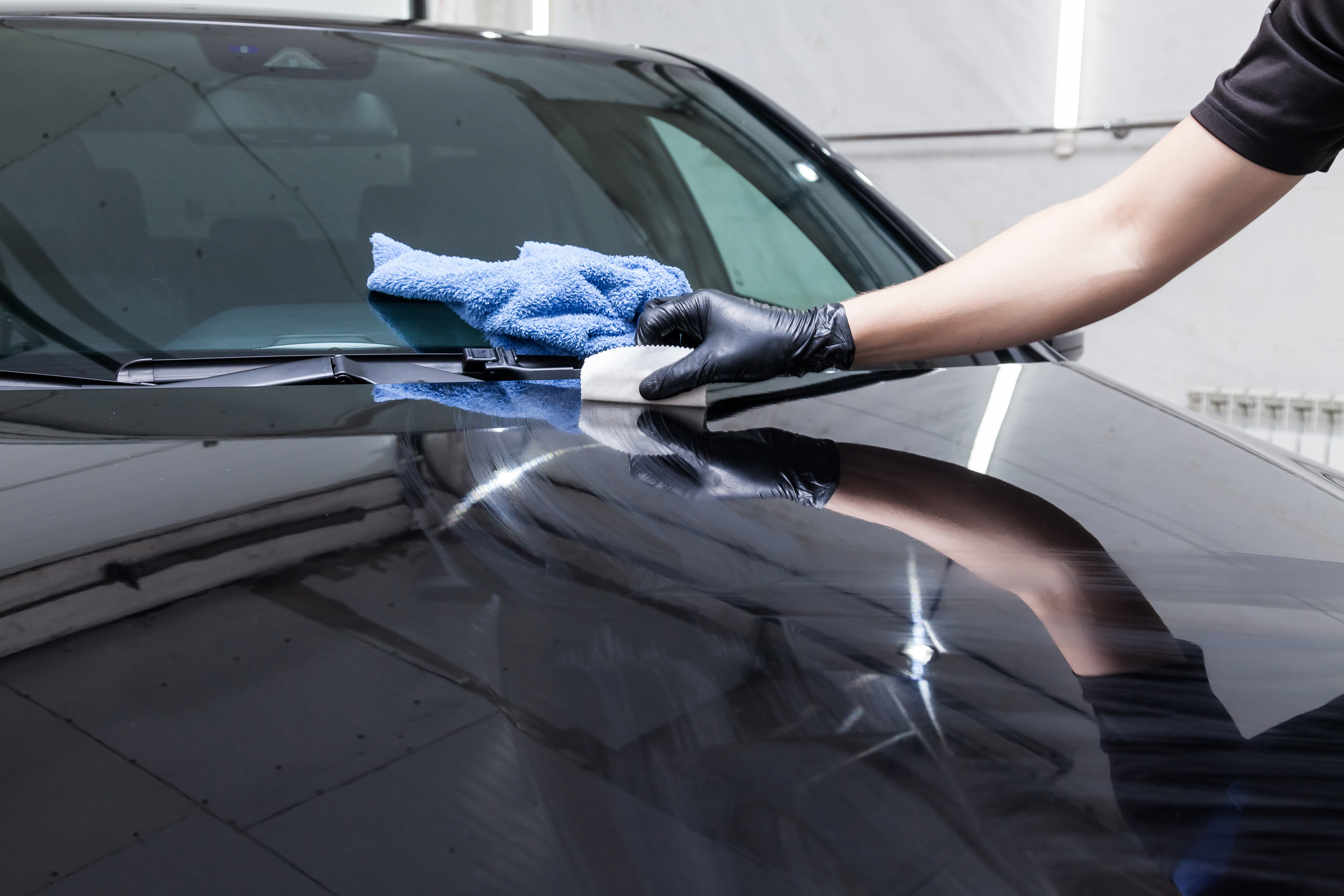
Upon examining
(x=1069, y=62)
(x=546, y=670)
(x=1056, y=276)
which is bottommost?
(x=546, y=670)

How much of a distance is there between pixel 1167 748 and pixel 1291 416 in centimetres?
324

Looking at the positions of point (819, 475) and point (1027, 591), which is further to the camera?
point (819, 475)

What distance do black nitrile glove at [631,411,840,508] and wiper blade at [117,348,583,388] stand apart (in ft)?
0.58

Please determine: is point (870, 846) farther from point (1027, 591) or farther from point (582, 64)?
point (582, 64)

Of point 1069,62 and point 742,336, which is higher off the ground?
point 1069,62

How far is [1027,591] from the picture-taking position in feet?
1.78

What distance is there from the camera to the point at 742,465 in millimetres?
740

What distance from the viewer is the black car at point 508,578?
345 mm

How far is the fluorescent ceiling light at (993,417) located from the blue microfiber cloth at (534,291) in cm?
37

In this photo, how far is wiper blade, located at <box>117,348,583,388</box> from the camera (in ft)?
2.82

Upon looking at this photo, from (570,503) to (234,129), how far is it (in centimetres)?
71

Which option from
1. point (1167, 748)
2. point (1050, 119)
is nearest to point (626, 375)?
point (1167, 748)

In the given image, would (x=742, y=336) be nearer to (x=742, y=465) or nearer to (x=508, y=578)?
(x=742, y=465)

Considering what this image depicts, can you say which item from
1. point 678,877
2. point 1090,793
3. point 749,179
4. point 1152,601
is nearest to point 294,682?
point 678,877
